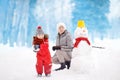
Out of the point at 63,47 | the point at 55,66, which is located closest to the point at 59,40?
the point at 63,47

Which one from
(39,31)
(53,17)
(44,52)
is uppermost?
(53,17)

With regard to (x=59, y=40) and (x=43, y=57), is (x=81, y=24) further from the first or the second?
(x=43, y=57)

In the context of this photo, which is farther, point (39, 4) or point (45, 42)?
point (39, 4)

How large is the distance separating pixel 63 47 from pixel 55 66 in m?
0.14

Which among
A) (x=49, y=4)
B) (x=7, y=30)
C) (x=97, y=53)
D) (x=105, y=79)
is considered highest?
(x=49, y=4)

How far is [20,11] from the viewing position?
280 cm

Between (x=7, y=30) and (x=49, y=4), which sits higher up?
(x=49, y=4)

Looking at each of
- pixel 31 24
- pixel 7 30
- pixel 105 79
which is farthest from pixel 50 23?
pixel 105 79

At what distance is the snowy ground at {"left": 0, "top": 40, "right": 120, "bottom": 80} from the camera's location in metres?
2.51

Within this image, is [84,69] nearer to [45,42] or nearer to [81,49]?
[81,49]

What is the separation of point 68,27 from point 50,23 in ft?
0.46

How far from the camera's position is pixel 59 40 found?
2633 millimetres

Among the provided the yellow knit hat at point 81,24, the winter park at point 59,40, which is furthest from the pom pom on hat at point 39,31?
the yellow knit hat at point 81,24

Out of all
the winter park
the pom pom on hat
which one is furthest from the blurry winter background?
the pom pom on hat
